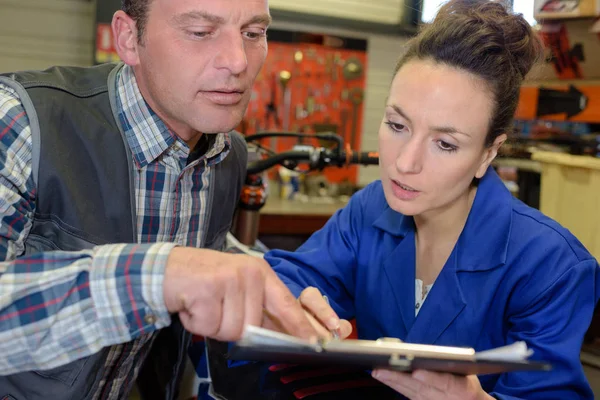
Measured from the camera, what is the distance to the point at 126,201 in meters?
1.51

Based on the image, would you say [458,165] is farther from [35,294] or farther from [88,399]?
[88,399]

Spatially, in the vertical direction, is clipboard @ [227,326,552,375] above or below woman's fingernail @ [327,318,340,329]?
above

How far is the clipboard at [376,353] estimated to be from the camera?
78 cm

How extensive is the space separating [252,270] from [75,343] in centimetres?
30

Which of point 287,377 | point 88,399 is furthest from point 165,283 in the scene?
point 88,399

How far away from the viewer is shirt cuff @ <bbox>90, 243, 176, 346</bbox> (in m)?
0.94

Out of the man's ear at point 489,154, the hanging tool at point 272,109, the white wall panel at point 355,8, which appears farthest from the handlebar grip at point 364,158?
the white wall panel at point 355,8

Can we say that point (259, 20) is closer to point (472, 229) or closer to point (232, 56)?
point (232, 56)

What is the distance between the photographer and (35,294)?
943 mm

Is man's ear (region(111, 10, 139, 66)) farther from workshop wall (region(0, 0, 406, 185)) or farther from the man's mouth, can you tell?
workshop wall (region(0, 0, 406, 185))

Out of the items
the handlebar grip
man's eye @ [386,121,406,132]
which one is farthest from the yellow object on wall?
man's eye @ [386,121,406,132]

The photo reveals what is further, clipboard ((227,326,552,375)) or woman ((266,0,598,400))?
woman ((266,0,598,400))

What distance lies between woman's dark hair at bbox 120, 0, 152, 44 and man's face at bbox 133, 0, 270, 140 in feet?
A: 0.05

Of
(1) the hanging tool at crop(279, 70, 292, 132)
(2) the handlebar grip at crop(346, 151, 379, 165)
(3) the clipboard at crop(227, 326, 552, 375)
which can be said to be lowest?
(3) the clipboard at crop(227, 326, 552, 375)
